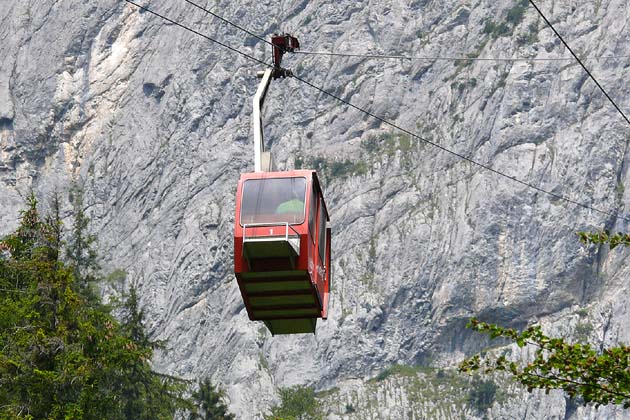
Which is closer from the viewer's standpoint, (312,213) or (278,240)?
(278,240)

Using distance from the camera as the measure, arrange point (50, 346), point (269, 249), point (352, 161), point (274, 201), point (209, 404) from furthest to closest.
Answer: point (352, 161), point (209, 404), point (50, 346), point (274, 201), point (269, 249)

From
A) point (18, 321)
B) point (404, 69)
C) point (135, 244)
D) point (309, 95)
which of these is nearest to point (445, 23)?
point (404, 69)

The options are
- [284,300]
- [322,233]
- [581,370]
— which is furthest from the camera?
[322,233]

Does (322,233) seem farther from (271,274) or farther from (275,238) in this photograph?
(275,238)

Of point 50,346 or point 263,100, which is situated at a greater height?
point 263,100

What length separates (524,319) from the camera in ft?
475

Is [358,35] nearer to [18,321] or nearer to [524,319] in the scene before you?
[524,319]

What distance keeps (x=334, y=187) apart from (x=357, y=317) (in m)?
20.4

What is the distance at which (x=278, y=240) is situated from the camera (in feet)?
63.4

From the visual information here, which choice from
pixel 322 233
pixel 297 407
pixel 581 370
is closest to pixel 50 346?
pixel 322 233

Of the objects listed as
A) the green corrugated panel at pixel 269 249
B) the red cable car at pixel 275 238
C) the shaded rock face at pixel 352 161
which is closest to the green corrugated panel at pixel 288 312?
the red cable car at pixel 275 238

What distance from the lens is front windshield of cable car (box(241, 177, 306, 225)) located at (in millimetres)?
19578

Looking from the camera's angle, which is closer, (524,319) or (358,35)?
(524,319)

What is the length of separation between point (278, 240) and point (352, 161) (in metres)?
142
